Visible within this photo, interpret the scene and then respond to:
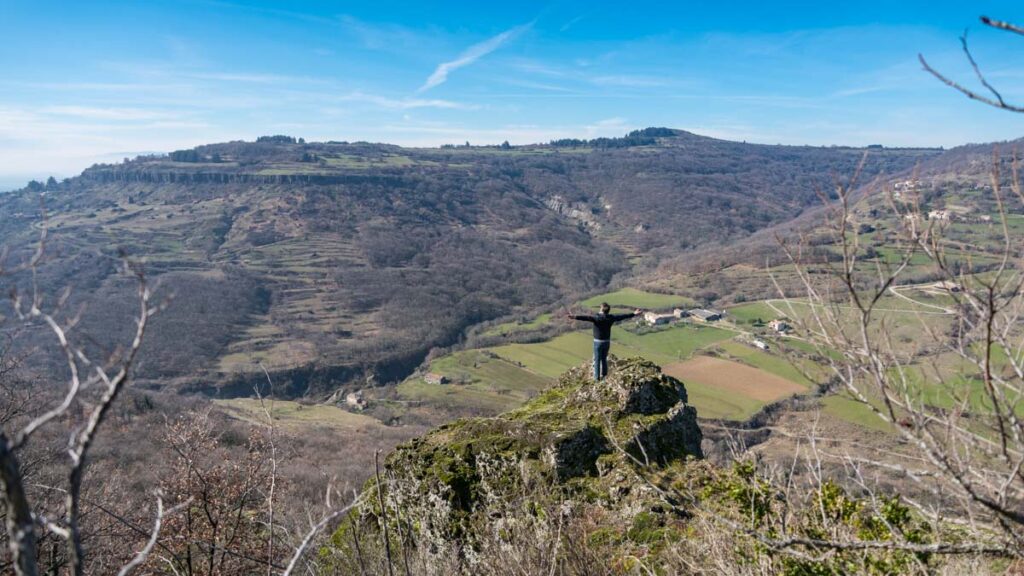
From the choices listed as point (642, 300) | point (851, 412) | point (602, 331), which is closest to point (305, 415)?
point (851, 412)

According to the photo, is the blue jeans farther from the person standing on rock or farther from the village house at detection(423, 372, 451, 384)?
the village house at detection(423, 372, 451, 384)

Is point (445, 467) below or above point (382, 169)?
below

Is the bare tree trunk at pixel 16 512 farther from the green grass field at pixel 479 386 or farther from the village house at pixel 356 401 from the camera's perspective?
the village house at pixel 356 401

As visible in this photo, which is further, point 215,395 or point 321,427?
point 215,395

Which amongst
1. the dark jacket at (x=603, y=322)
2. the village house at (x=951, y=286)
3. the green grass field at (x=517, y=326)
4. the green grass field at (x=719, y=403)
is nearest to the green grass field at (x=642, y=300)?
the green grass field at (x=517, y=326)

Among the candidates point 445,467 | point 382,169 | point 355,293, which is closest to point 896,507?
point 445,467

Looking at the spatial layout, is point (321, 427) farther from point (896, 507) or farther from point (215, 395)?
point (896, 507)
